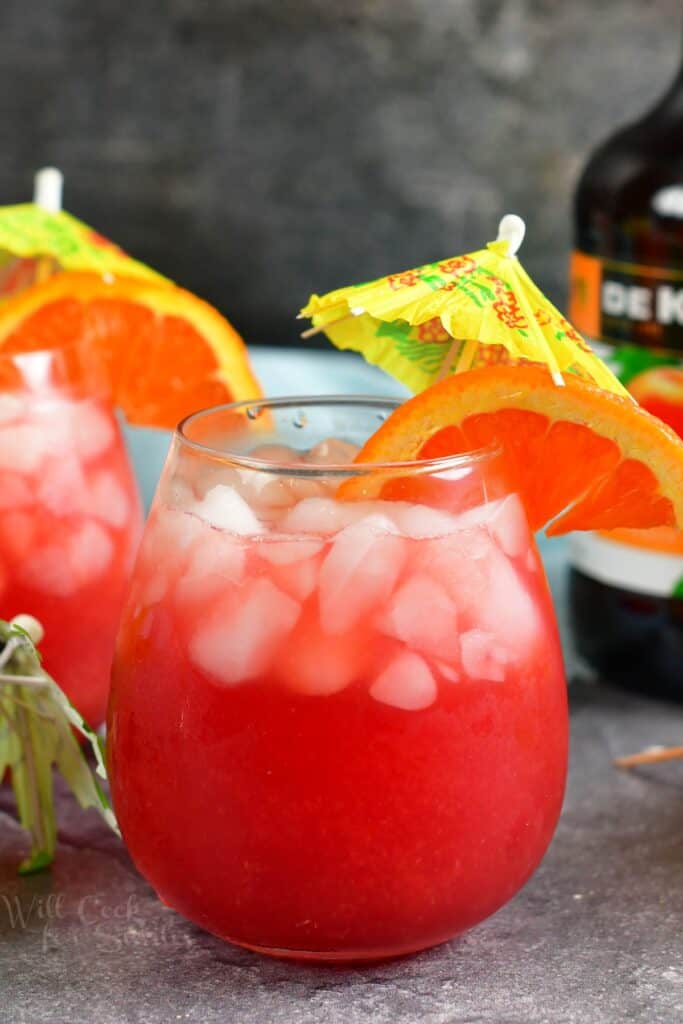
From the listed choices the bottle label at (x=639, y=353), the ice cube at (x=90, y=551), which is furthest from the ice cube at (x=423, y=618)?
the bottle label at (x=639, y=353)

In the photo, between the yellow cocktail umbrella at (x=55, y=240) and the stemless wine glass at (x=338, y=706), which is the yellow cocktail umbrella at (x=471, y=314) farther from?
the yellow cocktail umbrella at (x=55, y=240)

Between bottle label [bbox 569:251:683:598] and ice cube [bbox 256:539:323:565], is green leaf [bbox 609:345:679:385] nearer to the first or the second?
bottle label [bbox 569:251:683:598]

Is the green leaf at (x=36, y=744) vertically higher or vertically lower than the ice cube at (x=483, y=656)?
lower

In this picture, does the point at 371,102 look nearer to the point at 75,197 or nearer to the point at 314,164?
the point at 314,164

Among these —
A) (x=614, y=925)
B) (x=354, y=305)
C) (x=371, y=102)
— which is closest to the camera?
(x=354, y=305)

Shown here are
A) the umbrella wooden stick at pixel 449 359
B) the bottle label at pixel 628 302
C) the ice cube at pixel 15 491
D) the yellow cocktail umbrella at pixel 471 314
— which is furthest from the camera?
the bottle label at pixel 628 302

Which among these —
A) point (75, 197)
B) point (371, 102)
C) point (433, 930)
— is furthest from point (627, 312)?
point (75, 197)
